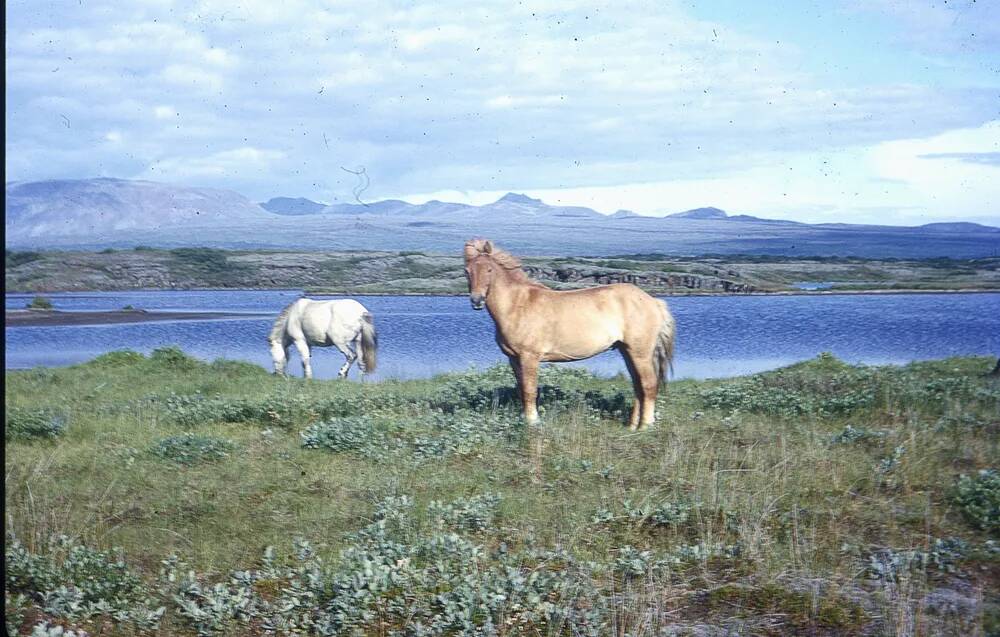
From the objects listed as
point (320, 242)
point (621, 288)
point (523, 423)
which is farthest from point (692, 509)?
point (320, 242)

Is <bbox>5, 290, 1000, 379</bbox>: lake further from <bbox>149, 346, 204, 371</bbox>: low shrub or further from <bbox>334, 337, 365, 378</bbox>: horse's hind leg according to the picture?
<bbox>149, 346, 204, 371</bbox>: low shrub

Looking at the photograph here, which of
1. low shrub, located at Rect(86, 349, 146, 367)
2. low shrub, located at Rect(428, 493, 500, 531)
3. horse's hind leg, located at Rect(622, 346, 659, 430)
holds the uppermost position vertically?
horse's hind leg, located at Rect(622, 346, 659, 430)

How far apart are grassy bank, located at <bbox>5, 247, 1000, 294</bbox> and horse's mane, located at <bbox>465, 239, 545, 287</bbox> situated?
33.7 meters

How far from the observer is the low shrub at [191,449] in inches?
368

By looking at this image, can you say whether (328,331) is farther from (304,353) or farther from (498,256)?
(498,256)

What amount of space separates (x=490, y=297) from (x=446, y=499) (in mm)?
3526

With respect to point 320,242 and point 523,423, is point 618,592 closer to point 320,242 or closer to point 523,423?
point 523,423

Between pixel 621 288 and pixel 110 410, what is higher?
pixel 621 288

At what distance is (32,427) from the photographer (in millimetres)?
10578

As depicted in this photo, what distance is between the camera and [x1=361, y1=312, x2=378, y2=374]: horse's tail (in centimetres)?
1848

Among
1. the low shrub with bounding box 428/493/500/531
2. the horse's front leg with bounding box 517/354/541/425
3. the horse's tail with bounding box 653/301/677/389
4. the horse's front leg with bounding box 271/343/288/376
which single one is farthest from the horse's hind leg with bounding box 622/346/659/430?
the horse's front leg with bounding box 271/343/288/376

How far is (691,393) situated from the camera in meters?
13.6

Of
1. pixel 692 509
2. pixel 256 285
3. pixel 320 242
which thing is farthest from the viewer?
pixel 320 242

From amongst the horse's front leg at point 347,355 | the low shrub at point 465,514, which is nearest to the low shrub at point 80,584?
the low shrub at point 465,514
